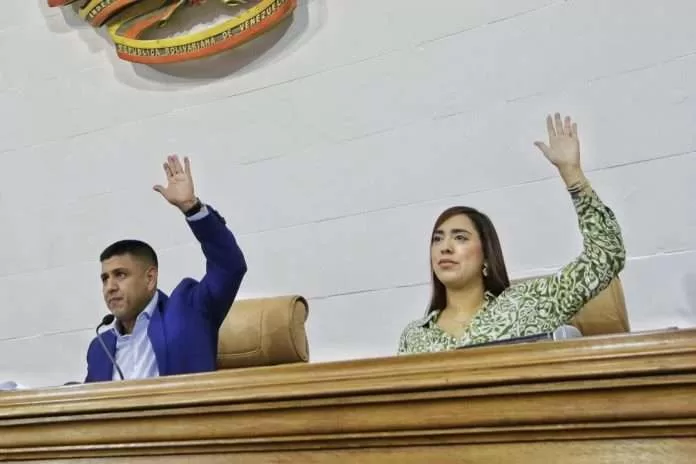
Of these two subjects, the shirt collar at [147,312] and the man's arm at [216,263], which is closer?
the man's arm at [216,263]

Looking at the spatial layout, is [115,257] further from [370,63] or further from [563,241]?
[563,241]

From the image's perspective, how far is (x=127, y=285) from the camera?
213cm

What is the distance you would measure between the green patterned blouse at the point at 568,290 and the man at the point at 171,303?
0.57 meters

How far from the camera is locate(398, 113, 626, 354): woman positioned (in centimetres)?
161

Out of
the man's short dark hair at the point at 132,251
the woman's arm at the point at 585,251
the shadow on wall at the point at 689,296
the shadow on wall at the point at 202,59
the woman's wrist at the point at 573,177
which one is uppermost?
the shadow on wall at the point at 202,59

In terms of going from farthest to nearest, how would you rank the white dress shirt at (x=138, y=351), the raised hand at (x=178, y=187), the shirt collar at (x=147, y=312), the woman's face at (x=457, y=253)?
the shirt collar at (x=147, y=312) < the white dress shirt at (x=138, y=351) < the raised hand at (x=178, y=187) < the woman's face at (x=457, y=253)

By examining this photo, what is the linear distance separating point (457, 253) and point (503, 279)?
12 cm

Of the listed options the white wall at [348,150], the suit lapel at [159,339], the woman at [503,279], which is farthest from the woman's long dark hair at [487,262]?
the suit lapel at [159,339]

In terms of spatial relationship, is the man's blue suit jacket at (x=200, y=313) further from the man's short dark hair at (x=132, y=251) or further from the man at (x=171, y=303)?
the man's short dark hair at (x=132, y=251)

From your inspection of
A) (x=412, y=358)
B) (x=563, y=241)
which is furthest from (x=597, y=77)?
(x=412, y=358)

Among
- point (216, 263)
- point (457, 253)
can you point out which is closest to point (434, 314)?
point (457, 253)

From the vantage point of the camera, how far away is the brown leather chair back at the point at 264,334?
2021 mm

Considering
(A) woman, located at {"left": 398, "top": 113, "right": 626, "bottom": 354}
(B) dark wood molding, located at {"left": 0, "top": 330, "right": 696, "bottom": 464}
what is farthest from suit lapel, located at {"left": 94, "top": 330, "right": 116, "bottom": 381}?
(B) dark wood molding, located at {"left": 0, "top": 330, "right": 696, "bottom": 464}

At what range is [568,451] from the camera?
710 mm
